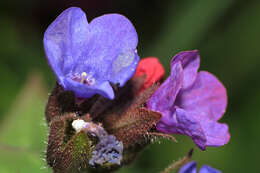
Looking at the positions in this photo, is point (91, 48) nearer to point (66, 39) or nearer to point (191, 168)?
point (66, 39)

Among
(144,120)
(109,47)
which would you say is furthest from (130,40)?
(144,120)

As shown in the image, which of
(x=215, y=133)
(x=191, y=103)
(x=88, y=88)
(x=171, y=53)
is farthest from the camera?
(x=171, y=53)

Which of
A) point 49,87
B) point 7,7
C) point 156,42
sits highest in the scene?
point 7,7

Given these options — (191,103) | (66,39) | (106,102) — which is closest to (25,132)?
(106,102)

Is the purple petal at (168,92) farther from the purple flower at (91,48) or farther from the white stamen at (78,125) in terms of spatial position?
the white stamen at (78,125)

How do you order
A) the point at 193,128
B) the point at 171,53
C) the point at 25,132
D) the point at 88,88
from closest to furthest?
the point at 88,88, the point at 193,128, the point at 25,132, the point at 171,53

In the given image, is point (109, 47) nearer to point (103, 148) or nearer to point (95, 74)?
point (95, 74)

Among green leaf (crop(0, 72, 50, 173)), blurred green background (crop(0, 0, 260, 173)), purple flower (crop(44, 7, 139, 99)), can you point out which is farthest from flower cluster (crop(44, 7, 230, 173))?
blurred green background (crop(0, 0, 260, 173))
